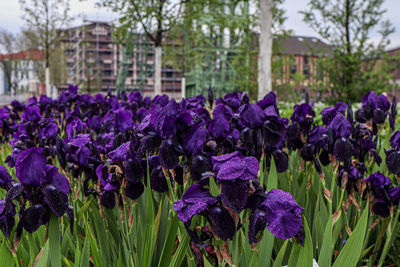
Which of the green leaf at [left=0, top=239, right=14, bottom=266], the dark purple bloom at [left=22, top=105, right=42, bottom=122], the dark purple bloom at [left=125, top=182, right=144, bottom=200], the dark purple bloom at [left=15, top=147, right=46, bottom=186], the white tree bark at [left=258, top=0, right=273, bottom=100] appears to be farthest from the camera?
the white tree bark at [left=258, top=0, right=273, bottom=100]

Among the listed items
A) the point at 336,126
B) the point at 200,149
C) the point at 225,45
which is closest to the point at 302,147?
the point at 336,126

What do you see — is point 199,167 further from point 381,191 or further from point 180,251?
point 381,191

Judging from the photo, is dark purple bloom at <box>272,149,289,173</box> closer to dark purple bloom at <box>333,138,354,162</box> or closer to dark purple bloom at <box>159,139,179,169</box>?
dark purple bloom at <box>333,138,354,162</box>

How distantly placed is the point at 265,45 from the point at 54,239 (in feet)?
20.3

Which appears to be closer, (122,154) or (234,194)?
(234,194)

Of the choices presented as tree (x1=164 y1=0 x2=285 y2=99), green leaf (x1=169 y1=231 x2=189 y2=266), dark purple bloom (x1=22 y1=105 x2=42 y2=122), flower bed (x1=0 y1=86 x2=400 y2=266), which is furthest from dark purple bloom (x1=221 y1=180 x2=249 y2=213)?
tree (x1=164 y1=0 x2=285 y2=99)

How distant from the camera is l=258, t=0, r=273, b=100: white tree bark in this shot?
21.7 feet

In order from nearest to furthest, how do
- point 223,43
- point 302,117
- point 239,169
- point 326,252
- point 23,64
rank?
point 239,169
point 326,252
point 302,117
point 223,43
point 23,64

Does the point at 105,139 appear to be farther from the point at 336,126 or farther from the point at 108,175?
the point at 336,126

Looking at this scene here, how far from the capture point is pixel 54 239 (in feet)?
3.76

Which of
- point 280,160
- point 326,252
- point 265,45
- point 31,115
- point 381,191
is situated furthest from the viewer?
point 265,45

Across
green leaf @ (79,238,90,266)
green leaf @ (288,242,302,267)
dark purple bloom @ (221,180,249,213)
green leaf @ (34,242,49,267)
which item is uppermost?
dark purple bloom @ (221,180,249,213)

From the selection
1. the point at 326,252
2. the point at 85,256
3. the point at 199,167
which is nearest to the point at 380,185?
the point at 326,252

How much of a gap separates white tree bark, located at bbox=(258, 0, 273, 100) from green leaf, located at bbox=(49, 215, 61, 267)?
5.72 meters
